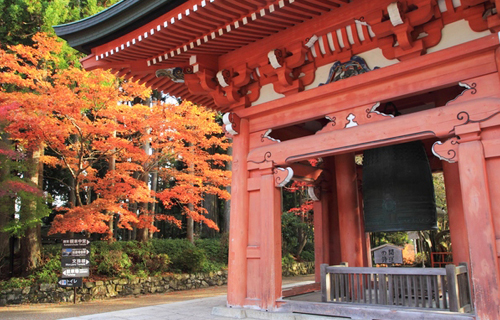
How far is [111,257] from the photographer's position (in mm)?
13031

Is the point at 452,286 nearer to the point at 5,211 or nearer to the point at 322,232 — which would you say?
the point at 322,232

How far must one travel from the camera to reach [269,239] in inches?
209

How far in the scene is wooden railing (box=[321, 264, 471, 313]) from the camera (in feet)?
13.3

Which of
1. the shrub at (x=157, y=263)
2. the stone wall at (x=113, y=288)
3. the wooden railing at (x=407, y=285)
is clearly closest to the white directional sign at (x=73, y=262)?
the stone wall at (x=113, y=288)

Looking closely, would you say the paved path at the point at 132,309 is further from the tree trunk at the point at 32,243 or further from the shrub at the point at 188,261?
the tree trunk at the point at 32,243

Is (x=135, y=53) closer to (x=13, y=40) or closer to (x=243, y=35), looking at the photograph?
(x=243, y=35)

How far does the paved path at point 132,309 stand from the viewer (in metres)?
5.73

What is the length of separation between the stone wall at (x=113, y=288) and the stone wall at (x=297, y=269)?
3735 mm

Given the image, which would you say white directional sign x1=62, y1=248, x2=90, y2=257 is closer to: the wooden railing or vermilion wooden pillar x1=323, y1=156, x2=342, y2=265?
vermilion wooden pillar x1=323, y1=156, x2=342, y2=265

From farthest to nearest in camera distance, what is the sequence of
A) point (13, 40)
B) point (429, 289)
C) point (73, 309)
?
point (13, 40)
point (73, 309)
point (429, 289)

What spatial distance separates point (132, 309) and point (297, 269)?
1451 cm

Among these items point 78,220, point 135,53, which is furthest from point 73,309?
point 135,53

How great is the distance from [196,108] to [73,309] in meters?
7.27

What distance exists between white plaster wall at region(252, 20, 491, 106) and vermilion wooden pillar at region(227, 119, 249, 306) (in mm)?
613
